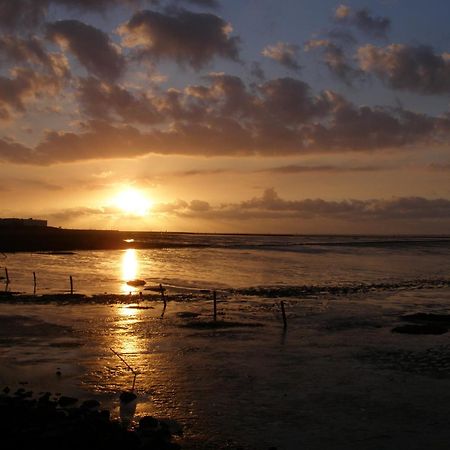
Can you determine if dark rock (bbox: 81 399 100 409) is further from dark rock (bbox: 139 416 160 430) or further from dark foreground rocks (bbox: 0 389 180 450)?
dark rock (bbox: 139 416 160 430)

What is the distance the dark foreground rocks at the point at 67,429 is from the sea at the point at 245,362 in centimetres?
106

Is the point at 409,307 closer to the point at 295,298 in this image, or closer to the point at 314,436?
the point at 295,298

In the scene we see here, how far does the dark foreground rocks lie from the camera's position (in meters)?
12.9

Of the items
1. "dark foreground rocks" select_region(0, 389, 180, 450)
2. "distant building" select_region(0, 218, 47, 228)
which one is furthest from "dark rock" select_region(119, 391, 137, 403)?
"distant building" select_region(0, 218, 47, 228)

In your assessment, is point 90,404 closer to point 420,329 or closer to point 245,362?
point 245,362

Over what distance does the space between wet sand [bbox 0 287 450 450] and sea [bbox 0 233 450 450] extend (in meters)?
0.07

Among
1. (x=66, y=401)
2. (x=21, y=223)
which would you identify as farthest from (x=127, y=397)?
(x=21, y=223)

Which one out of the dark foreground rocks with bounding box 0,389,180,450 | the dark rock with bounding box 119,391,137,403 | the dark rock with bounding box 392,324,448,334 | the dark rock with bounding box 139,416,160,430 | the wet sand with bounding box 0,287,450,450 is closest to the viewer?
the dark foreground rocks with bounding box 0,389,180,450

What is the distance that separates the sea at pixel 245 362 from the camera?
1675 cm

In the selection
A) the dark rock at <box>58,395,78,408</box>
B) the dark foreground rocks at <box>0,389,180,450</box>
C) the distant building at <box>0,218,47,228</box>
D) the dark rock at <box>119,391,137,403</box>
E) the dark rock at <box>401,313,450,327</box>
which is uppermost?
the distant building at <box>0,218,47,228</box>

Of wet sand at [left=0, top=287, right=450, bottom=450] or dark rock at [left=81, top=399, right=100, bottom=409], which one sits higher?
dark rock at [left=81, top=399, right=100, bottom=409]

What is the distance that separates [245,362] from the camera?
953 inches

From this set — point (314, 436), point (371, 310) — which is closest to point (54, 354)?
point (314, 436)

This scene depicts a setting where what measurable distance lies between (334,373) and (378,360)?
11.4 ft
